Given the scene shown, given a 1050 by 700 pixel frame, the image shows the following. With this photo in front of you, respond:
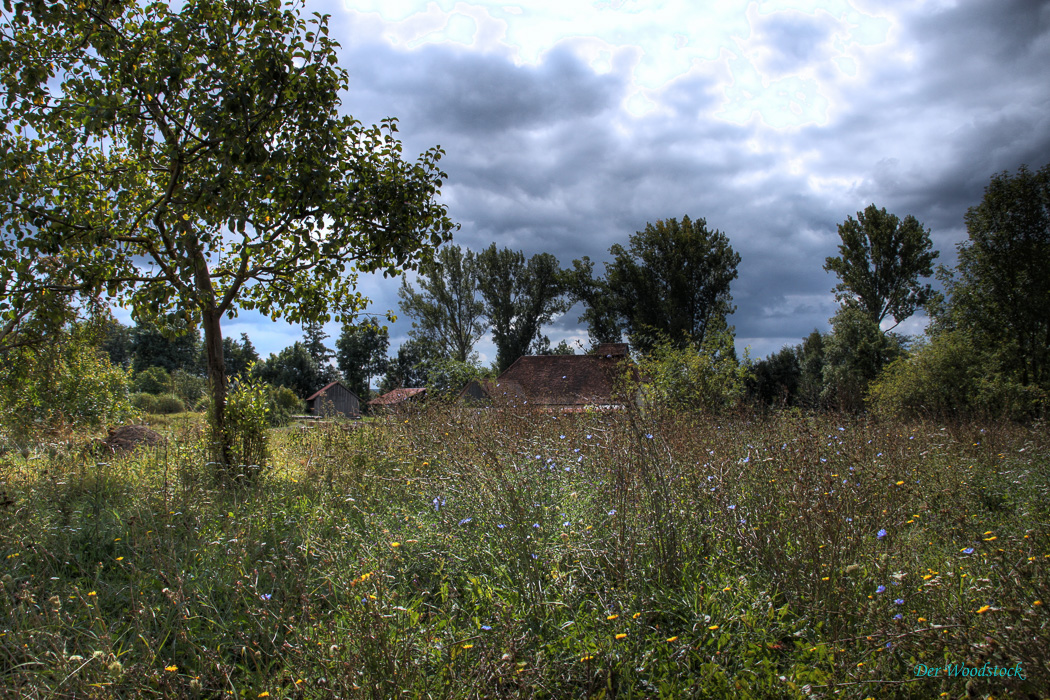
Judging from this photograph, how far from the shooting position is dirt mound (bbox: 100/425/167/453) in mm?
9920

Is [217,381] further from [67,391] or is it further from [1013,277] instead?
[1013,277]

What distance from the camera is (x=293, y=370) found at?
53.3m

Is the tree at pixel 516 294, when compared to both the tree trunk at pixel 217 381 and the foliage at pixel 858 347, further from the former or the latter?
the tree trunk at pixel 217 381

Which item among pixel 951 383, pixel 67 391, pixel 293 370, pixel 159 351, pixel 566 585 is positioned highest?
pixel 159 351

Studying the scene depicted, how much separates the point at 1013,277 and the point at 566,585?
845 inches

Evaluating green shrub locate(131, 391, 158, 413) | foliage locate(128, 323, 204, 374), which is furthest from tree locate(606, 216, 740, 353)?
foliage locate(128, 323, 204, 374)

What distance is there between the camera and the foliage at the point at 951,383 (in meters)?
14.6

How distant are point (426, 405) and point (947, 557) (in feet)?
24.4

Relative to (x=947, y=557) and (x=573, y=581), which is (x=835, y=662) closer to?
(x=573, y=581)

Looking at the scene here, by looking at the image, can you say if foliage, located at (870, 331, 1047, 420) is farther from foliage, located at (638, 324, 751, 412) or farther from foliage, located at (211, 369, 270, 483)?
foliage, located at (211, 369, 270, 483)

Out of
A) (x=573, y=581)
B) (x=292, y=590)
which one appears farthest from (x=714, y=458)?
(x=292, y=590)

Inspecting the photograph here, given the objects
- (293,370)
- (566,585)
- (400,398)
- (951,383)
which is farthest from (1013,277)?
(293,370)

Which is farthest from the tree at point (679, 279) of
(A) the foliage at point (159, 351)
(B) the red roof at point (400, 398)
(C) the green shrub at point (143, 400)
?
(A) the foliage at point (159, 351)

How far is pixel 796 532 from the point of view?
3047mm
